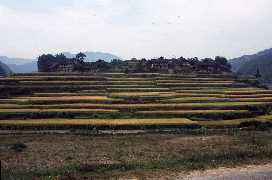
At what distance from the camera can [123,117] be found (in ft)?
101

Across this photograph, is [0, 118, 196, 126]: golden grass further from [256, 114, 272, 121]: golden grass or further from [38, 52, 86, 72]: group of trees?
[38, 52, 86, 72]: group of trees

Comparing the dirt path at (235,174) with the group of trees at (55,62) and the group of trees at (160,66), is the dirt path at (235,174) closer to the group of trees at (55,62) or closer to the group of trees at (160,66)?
the group of trees at (160,66)

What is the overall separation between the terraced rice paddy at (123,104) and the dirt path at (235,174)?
10218 millimetres

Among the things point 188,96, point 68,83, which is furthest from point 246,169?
point 68,83

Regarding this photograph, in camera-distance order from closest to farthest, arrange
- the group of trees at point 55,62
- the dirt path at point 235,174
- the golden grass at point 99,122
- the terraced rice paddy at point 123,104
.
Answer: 1. the dirt path at point 235,174
2. the golden grass at point 99,122
3. the terraced rice paddy at point 123,104
4. the group of trees at point 55,62

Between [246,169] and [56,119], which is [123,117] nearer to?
[56,119]

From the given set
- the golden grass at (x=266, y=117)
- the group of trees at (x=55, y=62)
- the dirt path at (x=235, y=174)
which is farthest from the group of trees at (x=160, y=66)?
the dirt path at (x=235, y=174)

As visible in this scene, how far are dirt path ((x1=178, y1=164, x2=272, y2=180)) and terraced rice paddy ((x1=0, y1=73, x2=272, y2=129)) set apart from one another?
33.5ft

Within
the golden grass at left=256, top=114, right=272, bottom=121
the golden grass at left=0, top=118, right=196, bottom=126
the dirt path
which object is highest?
the golden grass at left=0, top=118, right=196, bottom=126

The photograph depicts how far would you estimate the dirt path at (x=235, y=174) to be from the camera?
52.4 feet

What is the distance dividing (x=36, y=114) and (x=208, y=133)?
36.4 feet

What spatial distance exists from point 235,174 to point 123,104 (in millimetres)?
19264

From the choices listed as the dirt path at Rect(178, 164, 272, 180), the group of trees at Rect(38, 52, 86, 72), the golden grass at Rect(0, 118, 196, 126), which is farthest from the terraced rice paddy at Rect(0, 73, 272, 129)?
the group of trees at Rect(38, 52, 86, 72)

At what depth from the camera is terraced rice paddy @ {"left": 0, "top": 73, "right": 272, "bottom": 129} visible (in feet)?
93.5
